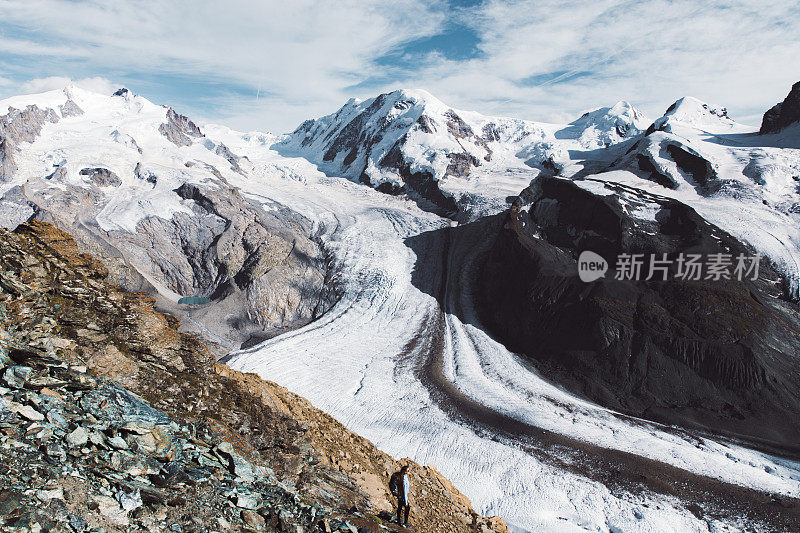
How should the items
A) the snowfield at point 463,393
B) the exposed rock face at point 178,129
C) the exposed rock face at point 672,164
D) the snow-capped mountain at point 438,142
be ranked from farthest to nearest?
the exposed rock face at point 178,129 < the snow-capped mountain at point 438,142 < the exposed rock face at point 672,164 < the snowfield at point 463,393

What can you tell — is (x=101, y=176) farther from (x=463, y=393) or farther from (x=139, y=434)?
(x=139, y=434)

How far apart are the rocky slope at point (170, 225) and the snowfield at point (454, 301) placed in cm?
69

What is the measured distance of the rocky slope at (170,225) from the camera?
38719 millimetres

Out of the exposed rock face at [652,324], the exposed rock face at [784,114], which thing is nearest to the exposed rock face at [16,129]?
the exposed rock face at [652,324]

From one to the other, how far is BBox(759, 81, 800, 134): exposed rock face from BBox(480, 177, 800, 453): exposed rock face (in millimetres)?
33281

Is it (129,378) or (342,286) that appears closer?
(129,378)

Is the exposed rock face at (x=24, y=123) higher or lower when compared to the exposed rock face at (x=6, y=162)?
higher

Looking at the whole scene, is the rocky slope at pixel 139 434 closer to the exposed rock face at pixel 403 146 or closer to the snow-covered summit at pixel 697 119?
the exposed rock face at pixel 403 146

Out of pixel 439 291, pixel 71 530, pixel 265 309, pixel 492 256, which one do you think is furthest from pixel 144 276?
pixel 71 530

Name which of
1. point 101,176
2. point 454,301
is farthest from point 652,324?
point 101,176

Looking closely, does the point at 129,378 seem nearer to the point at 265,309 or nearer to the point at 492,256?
the point at 265,309

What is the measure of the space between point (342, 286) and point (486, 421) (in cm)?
2214

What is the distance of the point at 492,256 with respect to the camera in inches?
1556

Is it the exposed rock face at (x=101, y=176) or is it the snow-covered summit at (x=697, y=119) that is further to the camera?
the snow-covered summit at (x=697, y=119)
